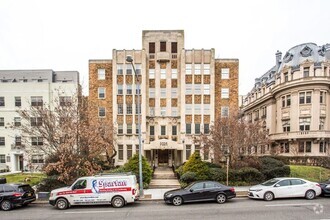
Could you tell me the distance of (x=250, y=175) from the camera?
56.4ft

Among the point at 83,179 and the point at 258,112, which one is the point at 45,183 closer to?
the point at 83,179

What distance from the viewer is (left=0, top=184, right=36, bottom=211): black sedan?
1154cm

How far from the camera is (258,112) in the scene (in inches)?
1667

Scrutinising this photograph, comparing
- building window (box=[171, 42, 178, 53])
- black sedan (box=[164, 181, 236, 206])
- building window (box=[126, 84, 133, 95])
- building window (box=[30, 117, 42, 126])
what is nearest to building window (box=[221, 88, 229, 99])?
building window (box=[171, 42, 178, 53])

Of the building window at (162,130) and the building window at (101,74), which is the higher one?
the building window at (101,74)

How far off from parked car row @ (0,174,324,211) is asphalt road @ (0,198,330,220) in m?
0.38

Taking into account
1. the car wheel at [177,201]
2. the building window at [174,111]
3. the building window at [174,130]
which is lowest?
the car wheel at [177,201]

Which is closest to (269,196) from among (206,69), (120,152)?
(206,69)

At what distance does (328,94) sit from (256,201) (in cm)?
2939

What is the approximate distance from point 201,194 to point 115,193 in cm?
552

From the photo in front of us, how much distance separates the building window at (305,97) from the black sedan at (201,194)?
90.0 ft

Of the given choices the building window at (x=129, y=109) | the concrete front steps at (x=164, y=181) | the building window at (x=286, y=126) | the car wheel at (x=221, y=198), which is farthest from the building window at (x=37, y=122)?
the building window at (x=286, y=126)

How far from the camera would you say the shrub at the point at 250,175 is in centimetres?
1706

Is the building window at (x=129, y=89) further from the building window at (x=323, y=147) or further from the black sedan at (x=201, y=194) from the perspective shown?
the building window at (x=323, y=147)
